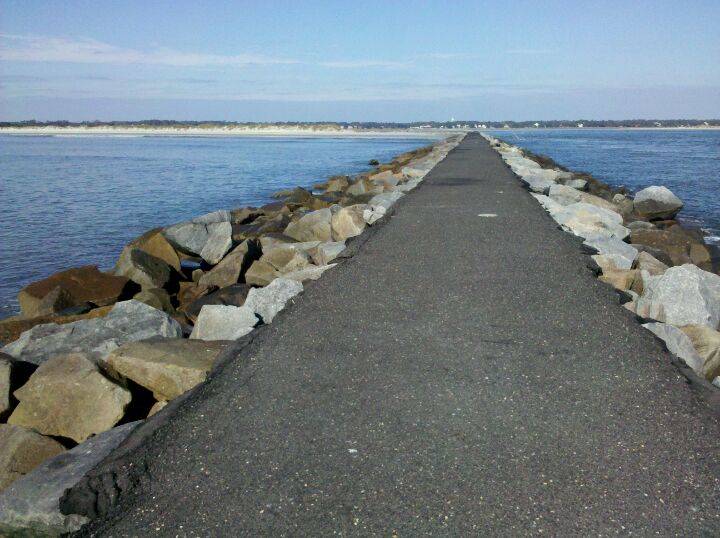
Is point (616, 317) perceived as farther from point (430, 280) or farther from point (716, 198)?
point (716, 198)

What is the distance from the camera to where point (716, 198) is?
2225 cm

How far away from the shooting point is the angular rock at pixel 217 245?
33.9ft

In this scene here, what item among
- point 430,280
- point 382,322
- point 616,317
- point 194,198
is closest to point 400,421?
point 382,322

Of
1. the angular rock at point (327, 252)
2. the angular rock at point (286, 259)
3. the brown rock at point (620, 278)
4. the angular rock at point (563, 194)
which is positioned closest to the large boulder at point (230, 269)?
the angular rock at point (286, 259)

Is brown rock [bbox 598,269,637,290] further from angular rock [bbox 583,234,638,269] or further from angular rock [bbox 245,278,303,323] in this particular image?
angular rock [bbox 245,278,303,323]

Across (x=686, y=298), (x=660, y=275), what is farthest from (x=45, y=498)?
(x=660, y=275)

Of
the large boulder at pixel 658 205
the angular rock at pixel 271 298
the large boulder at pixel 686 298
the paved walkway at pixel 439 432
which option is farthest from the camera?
the large boulder at pixel 658 205

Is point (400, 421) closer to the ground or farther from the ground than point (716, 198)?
farther from the ground

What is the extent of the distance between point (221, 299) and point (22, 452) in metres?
4.35

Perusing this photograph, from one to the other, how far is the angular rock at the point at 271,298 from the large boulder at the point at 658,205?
11.9m

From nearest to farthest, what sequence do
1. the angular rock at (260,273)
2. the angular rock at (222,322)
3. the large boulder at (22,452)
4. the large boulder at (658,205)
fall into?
1. the large boulder at (22,452)
2. the angular rock at (222,322)
3. the angular rock at (260,273)
4. the large boulder at (658,205)

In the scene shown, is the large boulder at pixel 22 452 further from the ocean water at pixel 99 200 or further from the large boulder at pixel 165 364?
the ocean water at pixel 99 200

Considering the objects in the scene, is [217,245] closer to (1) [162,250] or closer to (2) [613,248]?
(1) [162,250]

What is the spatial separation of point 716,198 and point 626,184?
550 centimetres
